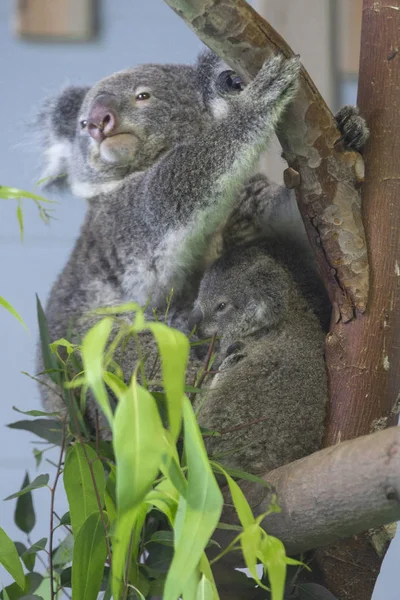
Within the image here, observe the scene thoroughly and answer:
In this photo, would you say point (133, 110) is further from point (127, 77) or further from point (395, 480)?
point (395, 480)

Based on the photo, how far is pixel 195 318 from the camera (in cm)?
195

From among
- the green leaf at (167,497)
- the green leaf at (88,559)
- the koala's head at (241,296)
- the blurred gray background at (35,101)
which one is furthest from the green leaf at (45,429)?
the blurred gray background at (35,101)

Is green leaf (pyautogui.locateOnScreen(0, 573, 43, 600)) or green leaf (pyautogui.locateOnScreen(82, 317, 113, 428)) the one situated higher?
green leaf (pyautogui.locateOnScreen(82, 317, 113, 428))

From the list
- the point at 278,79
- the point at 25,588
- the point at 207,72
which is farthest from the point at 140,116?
the point at 25,588

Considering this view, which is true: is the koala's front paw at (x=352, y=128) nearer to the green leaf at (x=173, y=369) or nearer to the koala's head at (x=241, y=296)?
the koala's head at (x=241, y=296)

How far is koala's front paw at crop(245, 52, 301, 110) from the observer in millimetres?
1493

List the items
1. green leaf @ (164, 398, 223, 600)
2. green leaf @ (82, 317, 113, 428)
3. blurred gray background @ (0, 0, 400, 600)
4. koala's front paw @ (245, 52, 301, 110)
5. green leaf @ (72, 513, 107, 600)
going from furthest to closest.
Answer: blurred gray background @ (0, 0, 400, 600) → koala's front paw @ (245, 52, 301, 110) → green leaf @ (72, 513, 107, 600) → green leaf @ (164, 398, 223, 600) → green leaf @ (82, 317, 113, 428)

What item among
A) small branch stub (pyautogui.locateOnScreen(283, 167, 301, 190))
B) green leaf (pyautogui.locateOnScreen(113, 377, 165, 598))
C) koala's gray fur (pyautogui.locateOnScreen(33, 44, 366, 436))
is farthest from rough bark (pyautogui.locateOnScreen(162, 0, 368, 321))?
green leaf (pyautogui.locateOnScreen(113, 377, 165, 598))

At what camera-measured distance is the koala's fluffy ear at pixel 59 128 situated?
2.46 m

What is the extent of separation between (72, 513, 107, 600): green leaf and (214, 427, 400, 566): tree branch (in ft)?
0.91

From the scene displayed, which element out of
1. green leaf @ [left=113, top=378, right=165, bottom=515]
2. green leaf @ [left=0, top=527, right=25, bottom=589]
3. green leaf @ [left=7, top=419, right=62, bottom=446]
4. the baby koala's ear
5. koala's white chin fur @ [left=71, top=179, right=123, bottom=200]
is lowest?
green leaf @ [left=0, top=527, right=25, bottom=589]

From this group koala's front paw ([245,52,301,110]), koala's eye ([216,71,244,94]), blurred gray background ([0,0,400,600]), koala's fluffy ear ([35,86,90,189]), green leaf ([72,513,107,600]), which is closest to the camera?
green leaf ([72,513,107,600])

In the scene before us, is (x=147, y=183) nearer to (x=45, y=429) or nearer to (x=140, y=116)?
(x=140, y=116)

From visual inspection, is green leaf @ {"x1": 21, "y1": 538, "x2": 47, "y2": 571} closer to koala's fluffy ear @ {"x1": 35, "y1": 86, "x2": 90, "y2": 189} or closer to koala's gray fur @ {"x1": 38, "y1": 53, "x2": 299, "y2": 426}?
koala's gray fur @ {"x1": 38, "y1": 53, "x2": 299, "y2": 426}
